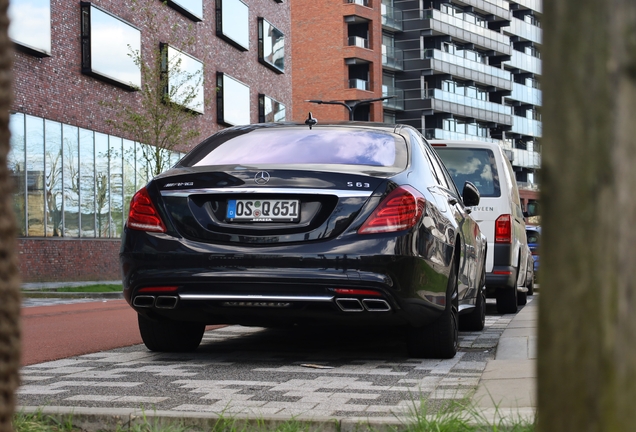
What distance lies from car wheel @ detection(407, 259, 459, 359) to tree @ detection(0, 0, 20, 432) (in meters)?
4.69

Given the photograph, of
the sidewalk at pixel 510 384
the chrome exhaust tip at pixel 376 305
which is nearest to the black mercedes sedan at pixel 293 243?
the chrome exhaust tip at pixel 376 305

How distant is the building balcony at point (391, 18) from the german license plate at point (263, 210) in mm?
71255

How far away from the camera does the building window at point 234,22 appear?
3838 centimetres

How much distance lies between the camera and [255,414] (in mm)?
3703

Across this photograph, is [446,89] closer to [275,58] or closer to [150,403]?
[275,58]

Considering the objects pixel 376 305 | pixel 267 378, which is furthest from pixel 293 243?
pixel 267 378

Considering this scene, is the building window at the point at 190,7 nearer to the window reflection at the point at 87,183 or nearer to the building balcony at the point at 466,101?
the window reflection at the point at 87,183

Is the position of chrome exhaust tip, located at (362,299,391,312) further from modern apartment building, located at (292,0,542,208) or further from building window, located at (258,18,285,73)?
modern apartment building, located at (292,0,542,208)

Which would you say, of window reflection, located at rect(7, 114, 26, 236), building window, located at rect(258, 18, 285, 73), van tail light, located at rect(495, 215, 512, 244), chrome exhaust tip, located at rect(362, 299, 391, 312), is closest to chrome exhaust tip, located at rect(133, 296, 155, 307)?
chrome exhaust tip, located at rect(362, 299, 391, 312)

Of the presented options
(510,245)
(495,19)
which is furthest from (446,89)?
(510,245)

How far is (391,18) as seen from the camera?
76062 mm

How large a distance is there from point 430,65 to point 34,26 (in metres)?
54.3

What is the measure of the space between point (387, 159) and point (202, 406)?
241cm

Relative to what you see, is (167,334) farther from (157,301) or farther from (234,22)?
(234,22)
